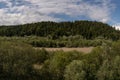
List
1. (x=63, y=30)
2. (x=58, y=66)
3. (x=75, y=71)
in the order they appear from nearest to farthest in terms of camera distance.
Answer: (x=75, y=71) < (x=58, y=66) < (x=63, y=30)

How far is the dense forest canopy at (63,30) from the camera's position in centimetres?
12662

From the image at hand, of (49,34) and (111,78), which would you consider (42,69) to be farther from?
(49,34)

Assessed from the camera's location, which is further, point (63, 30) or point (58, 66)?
point (63, 30)

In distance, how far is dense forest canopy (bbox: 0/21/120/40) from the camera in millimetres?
126625

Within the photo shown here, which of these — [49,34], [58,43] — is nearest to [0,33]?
[49,34]

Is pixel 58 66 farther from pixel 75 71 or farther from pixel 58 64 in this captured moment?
pixel 75 71

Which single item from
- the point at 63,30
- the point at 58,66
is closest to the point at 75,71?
the point at 58,66

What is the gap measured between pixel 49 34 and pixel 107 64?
86275 mm

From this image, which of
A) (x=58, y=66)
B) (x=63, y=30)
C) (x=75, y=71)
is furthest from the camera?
(x=63, y=30)

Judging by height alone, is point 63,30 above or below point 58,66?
below

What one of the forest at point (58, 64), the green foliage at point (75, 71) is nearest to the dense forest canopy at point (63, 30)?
the forest at point (58, 64)

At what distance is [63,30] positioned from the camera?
132 metres

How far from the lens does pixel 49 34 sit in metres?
126

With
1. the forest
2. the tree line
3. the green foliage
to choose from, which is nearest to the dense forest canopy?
the forest
